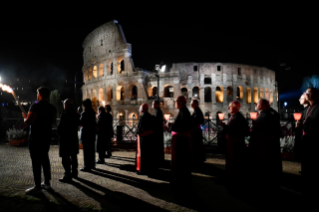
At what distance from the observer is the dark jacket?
528 cm

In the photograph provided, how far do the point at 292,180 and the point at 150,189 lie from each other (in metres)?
3.62

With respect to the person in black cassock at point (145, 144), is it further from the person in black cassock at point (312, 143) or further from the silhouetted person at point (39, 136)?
the person in black cassock at point (312, 143)

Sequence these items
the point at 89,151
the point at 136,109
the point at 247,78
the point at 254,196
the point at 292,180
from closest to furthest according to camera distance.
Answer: the point at 254,196
the point at 292,180
the point at 89,151
the point at 136,109
the point at 247,78

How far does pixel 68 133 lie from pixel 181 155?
290cm

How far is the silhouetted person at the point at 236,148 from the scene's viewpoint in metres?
4.92

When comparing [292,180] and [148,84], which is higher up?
[148,84]

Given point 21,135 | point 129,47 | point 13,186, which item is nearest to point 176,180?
point 13,186

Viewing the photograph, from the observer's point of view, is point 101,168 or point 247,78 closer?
point 101,168

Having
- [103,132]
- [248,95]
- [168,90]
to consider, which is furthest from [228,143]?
[248,95]

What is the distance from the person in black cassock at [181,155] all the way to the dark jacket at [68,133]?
2.60 metres

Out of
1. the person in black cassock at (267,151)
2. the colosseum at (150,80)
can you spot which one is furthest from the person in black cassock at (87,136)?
the colosseum at (150,80)

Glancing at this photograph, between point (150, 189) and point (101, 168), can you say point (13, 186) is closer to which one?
point (101, 168)

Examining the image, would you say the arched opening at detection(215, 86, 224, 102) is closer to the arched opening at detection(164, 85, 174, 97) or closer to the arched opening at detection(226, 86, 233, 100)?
the arched opening at detection(226, 86, 233, 100)

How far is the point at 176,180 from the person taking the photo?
462cm
